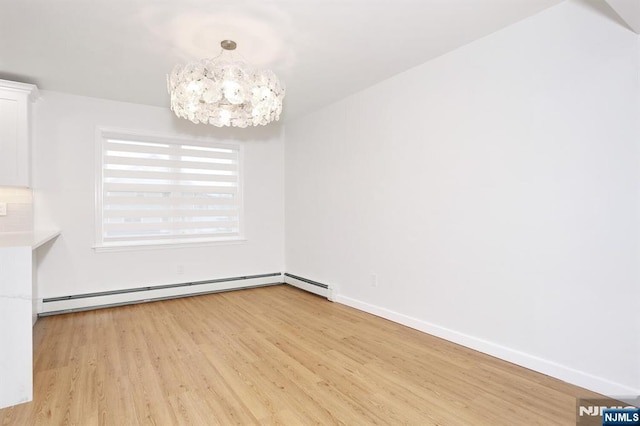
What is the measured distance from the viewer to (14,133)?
338 centimetres

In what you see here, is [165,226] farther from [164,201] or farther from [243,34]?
[243,34]

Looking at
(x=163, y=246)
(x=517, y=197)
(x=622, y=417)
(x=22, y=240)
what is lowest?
(x=622, y=417)

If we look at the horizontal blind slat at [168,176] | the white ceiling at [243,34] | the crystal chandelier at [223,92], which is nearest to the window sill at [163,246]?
the horizontal blind slat at [168,176]

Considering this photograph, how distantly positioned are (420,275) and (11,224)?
13.9 feet

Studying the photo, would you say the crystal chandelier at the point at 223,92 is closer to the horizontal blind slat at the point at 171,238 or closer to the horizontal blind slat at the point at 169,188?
the horizontal blind slat at the point at 169,188

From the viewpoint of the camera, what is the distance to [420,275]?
3344 millimetres

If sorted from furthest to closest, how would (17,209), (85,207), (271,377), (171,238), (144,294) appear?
(171,238), (144,294), (85,207), (17,209), (271,377)

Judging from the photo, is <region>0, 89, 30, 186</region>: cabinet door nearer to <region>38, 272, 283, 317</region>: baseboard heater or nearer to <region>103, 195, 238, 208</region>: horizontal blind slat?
<region>103, 195, 238, 208</region>: horizontal blind slat

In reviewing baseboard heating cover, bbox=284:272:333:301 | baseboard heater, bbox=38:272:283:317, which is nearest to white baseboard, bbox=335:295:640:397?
baseboard heating cover, bbox=284:272:333:301

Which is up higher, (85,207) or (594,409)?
A: (85,207)

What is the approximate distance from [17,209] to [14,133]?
2.68 feet
